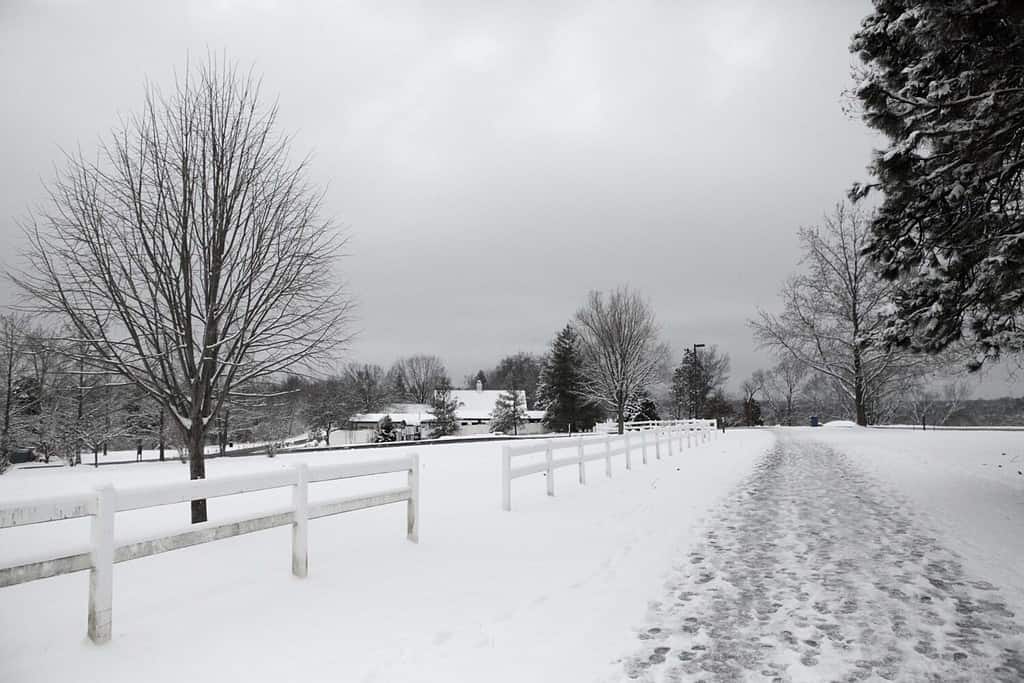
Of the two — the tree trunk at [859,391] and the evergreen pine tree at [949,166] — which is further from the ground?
the evergreen pine tree at [949,166]

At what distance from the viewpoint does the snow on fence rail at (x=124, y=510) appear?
139 inches

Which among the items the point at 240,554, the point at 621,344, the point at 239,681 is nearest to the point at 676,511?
the point at 240,554

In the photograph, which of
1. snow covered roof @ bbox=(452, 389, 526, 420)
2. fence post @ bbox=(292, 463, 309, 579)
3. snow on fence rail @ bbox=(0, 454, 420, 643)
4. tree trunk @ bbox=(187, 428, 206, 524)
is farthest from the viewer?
snow covered roof @ bbox=(452, 389, 526, 420)

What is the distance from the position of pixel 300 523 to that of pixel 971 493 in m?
11.3

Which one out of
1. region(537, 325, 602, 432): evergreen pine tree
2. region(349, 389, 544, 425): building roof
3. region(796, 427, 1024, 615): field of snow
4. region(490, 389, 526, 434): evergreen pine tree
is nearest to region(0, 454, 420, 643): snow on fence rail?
region(796, 427, 1024, 615): field of snow

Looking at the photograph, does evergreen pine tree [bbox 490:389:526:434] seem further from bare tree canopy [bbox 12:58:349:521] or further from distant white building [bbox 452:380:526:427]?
bare tree canopy [bbox 12:58:349:521]

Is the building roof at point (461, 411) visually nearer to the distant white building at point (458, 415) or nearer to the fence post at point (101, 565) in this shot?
the distant white building at point (458, 415)

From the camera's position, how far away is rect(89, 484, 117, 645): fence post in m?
3.82

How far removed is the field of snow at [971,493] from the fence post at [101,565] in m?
6.64

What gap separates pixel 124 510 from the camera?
4.57 m

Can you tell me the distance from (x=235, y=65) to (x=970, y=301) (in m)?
11.7

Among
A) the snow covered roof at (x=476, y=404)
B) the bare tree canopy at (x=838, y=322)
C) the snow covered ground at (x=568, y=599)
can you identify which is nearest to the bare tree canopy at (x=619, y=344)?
the bare tree canopy at (x=838, y=322)

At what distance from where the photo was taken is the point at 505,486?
30.6 ft

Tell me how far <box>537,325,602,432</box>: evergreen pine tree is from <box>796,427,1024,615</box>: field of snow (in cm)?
3154
